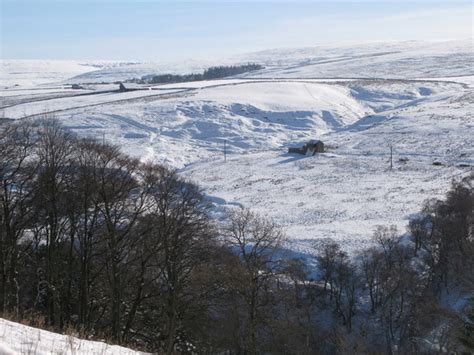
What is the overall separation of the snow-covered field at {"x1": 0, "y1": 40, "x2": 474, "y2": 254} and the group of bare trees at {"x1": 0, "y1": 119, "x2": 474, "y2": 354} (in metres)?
8.55

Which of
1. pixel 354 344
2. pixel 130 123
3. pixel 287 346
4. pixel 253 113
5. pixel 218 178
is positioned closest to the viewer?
pixel 287 346

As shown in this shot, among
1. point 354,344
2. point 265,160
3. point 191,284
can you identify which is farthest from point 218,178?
point 191,284

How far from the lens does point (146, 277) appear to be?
22000 millimetres

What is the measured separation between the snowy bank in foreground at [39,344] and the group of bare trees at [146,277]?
2437 millimetres

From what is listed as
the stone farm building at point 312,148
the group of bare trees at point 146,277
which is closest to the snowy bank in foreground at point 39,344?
the group of bare trees at point 146,277

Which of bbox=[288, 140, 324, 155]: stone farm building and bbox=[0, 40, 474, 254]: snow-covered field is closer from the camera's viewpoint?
bbox=[0, 40, 474, 254]: snow-covered field

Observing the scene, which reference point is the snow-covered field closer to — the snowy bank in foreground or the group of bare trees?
the group of bare trees

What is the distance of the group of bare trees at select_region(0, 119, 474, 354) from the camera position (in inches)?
674

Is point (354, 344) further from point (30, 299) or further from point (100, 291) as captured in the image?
point (30, 299)

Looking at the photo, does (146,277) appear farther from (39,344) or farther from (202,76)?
(202,76)

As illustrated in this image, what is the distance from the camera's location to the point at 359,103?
99250 mm

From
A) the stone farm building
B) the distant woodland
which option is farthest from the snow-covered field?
the distant woodland

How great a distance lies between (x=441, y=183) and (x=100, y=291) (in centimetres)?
3791

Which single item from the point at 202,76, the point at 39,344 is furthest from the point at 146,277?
the point at 202,76
